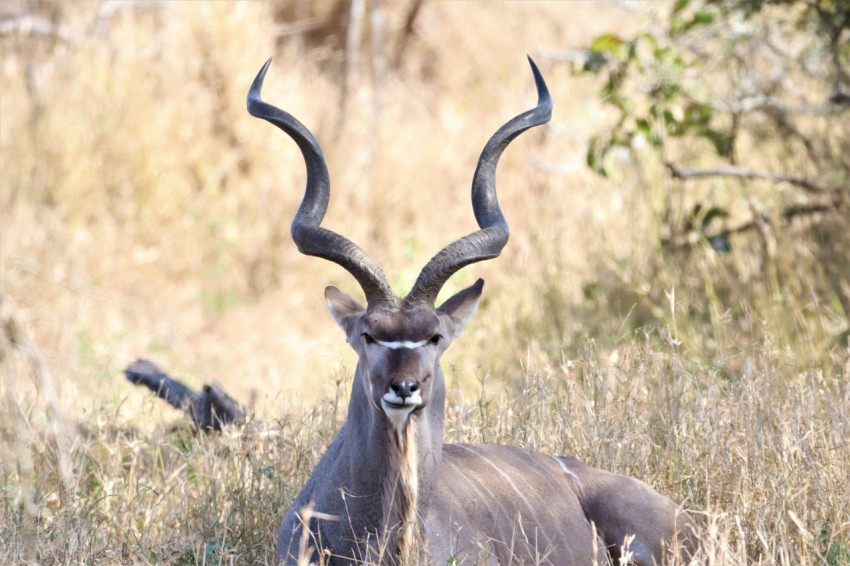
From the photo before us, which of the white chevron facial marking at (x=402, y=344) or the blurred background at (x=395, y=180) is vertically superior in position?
the blurred background at (x=395, y=180)

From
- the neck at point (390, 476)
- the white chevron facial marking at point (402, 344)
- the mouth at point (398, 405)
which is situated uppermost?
the white chevron facial marking at point (402, 344)

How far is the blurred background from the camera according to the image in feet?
27.5

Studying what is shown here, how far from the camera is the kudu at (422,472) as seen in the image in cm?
408

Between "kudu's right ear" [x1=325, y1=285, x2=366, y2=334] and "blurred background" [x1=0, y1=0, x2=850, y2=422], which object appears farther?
"blurred background" [x1=0, y1=0, x2=850, y2=422]

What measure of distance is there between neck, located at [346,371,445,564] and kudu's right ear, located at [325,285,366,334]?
38cm

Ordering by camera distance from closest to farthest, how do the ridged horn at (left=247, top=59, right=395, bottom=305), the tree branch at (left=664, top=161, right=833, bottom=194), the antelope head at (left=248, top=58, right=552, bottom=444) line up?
1. the antelope head at (left=248, top=58, right=552, bottom=444)
2. the ridged horn at (left=247, top=59, right=395, bottom=305)
3. the tree branch at (left=664, top=161, right=833, bottom=194)

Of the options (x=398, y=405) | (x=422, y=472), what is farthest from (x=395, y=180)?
(x=398, y=405)

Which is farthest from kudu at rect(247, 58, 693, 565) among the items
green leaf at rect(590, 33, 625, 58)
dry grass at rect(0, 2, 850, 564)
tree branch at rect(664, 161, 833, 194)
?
tree branch at rect(664, 161, 833, 194)

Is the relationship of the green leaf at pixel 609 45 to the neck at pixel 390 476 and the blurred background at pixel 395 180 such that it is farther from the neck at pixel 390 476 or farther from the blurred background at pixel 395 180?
the neck at pixel 390 476

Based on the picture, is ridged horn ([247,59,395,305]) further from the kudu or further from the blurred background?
the blurred background

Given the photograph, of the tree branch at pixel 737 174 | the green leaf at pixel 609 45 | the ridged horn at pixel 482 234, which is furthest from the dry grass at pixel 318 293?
the ridged horn at pixel 482 234

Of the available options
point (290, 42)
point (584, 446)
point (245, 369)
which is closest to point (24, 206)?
point (245, 369)

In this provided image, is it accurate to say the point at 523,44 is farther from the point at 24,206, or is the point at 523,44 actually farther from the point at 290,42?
the point at 24,206

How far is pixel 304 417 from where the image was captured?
579 centimetres
